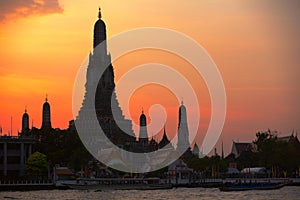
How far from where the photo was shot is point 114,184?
8544 centimetres

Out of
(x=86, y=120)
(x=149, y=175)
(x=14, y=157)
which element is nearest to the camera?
(x=14, y=157)

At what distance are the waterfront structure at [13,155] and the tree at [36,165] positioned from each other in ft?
11.8

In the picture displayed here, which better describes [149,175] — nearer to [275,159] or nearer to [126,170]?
[126,170]

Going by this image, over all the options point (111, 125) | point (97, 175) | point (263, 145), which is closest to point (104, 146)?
point (111, 125)

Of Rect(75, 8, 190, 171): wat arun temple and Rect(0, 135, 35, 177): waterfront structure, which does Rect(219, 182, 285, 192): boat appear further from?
Rect(75, 8, 190, 171): wat arun temple

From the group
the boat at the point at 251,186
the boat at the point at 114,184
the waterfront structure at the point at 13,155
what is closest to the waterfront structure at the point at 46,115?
the waterfront structure at the point at 13,155

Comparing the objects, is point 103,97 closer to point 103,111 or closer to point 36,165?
point 103,111

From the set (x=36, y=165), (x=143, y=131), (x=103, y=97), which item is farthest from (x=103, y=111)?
(x=36, y=165)

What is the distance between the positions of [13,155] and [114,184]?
15.2 meters

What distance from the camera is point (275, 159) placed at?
10456 cm

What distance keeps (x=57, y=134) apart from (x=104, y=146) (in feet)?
31.3

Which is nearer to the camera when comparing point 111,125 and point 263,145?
point 263,145

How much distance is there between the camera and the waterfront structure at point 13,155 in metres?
92.2

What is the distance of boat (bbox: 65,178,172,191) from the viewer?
276 feet
